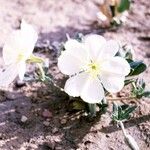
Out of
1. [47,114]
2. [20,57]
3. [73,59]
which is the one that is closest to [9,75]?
[20,57]

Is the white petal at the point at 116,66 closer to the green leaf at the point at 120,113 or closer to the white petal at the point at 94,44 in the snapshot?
the white petal at the point at 94,44

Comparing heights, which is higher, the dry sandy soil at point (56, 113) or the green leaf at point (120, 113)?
the green leaf at point (120, 113)

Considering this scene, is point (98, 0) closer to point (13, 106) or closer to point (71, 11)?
point (71, 11)

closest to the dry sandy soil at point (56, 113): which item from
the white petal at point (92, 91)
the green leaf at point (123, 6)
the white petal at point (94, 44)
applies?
the green leaf at point (123, 6)

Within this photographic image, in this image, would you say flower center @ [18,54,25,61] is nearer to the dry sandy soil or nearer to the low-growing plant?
the low-growing plant

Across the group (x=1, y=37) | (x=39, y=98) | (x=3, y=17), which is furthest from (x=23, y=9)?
(x=39, y=98)

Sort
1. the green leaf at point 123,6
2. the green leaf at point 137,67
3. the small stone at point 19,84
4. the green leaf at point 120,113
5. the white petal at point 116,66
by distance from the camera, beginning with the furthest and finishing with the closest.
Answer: the green leaf at point 123,6 → the small stone at point 19,84 → the green leaf at point 137,67 → the green leaf at point 120,113 → the white petal at point 116,66

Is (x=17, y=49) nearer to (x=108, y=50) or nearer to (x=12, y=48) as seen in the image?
(x=12, y=48)
